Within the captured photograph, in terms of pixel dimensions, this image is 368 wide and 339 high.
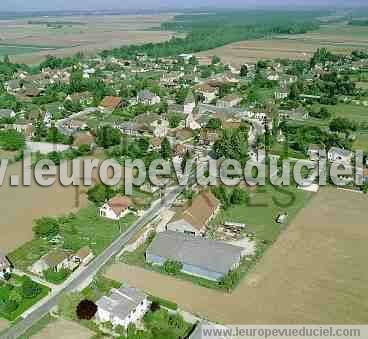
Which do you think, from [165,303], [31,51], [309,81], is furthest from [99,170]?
[31,51]

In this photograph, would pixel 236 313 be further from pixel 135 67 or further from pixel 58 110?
pixel 135 67

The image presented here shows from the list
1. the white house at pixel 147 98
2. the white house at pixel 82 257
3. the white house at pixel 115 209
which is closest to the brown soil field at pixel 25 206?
the white house at pixel 115 209

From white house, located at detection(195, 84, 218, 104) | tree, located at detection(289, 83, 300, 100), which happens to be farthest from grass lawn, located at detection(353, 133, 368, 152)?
white house, located at detection(195, 84, 218, 104)

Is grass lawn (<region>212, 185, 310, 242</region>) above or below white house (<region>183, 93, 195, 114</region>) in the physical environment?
below

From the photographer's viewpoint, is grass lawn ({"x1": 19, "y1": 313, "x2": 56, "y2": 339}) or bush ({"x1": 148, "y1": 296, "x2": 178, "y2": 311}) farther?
bush ({"x1": 148, "y1": 296, "x2": 178, "y2": 311})

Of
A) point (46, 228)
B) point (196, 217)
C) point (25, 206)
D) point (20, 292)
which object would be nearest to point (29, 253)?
point (46, 228)

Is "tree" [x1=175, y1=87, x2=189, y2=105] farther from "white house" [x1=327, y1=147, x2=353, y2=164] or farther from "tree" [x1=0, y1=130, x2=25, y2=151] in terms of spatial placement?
"white house" [x1=327, y1=147, x2=353, y2=164]
